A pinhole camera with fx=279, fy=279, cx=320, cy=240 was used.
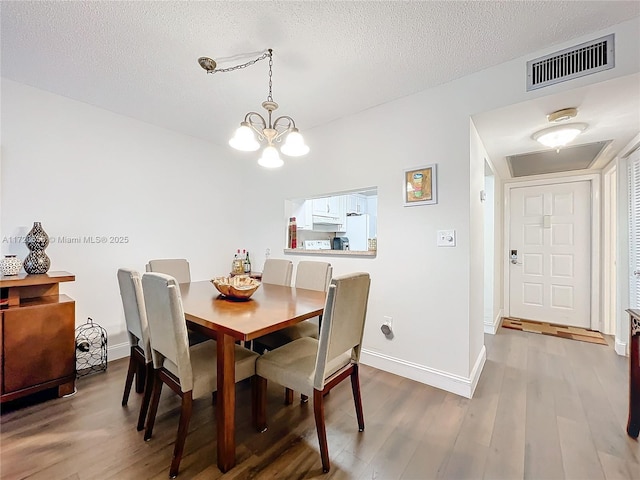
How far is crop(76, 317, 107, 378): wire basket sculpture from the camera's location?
2471 millimetres

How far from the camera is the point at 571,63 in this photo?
5.76 ft

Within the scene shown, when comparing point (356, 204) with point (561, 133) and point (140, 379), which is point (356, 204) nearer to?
point (561, 133)

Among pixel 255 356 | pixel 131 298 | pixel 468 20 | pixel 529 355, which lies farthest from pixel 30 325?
pixel 529 355

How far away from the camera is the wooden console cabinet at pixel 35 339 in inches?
72.6

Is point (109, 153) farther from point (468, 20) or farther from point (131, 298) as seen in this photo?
point (468, 20)

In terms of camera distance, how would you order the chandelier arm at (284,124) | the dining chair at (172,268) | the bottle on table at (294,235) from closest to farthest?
the chandelier arm at (284,124) < the dining chair at (172,268) < the bottle on table at (294,235)

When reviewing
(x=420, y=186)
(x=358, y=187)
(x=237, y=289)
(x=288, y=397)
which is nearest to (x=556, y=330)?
(x=420, y=186)

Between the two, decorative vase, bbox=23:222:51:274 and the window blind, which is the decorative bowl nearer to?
decorative vase, bbox=23:222:51:274

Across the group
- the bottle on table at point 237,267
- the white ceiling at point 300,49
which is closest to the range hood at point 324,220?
the bottle on table at point 237,267

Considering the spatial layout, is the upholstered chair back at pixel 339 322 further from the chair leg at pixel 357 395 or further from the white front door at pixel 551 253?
the white front door at pixel 551 253

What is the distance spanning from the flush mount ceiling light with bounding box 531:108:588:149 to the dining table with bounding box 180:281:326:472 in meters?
2.21

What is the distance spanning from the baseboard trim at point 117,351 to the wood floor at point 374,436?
39 cm

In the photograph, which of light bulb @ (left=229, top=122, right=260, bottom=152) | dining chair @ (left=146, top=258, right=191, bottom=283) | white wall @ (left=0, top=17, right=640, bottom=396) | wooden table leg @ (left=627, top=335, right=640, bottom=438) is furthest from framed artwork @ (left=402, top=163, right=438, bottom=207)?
dining chair @ (left=146, top=258, right=191, bottom=283)

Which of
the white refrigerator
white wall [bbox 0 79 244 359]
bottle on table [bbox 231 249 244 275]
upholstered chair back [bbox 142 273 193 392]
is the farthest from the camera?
the white refrigerator
